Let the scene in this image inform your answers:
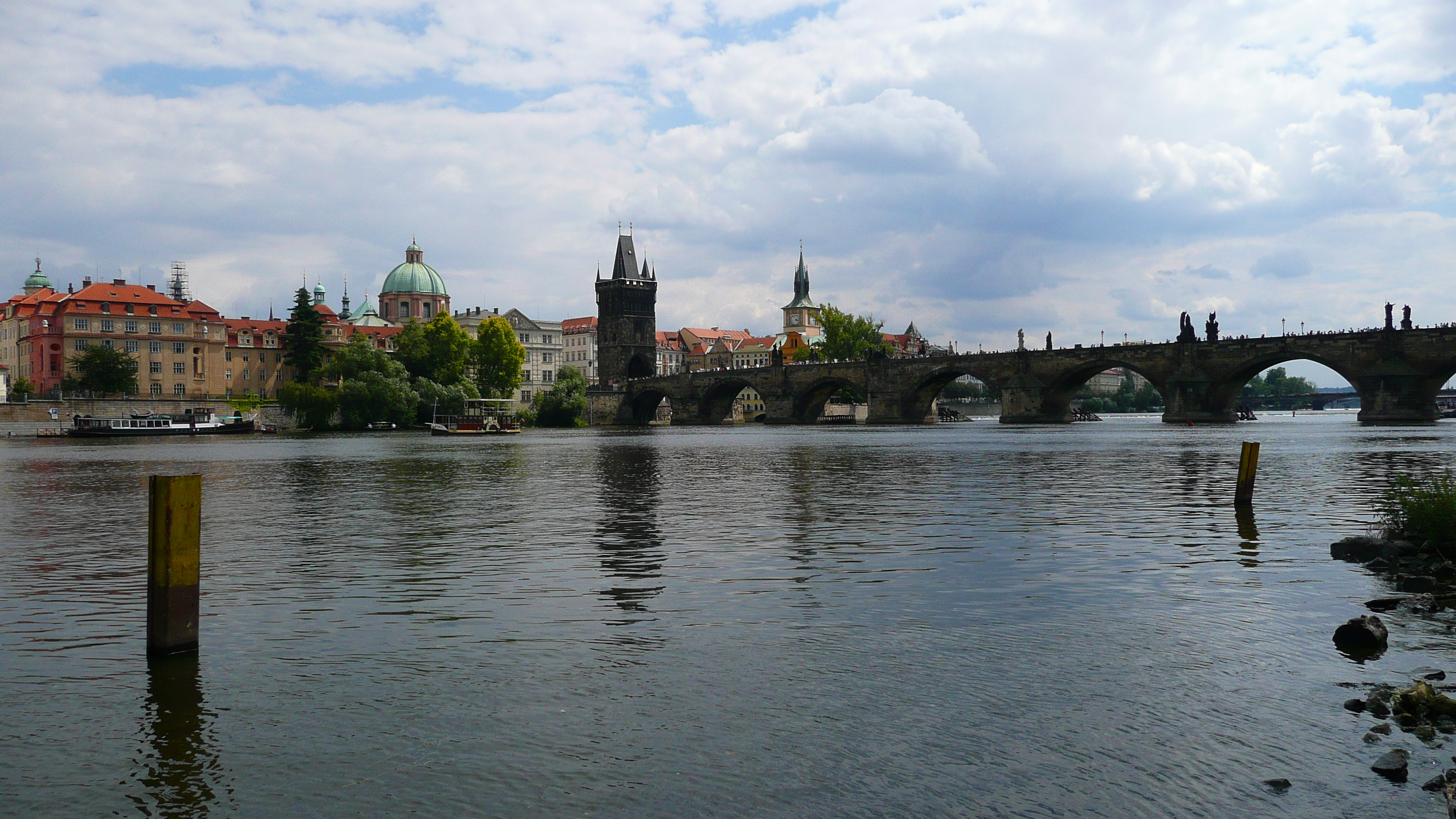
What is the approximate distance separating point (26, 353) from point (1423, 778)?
476 ft

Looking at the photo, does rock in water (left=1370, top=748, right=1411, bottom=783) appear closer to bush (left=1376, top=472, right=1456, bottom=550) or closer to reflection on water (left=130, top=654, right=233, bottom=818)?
reflection on water (left=130, top=654, right=233, bottom=818)

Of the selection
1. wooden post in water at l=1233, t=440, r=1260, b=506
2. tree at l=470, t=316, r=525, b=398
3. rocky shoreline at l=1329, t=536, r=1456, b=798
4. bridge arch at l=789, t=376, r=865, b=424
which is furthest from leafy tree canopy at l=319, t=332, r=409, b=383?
rocky shoreline at l=1329, t=536, r=1456, b=798

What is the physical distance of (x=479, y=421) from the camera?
327 feet

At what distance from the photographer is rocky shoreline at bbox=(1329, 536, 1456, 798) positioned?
23.1 feet

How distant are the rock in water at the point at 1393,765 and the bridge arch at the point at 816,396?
112 metres

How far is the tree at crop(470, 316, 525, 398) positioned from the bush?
11207 cm

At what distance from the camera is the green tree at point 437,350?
374 ft

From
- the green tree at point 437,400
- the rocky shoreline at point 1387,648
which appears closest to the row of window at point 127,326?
the green tree at point 437,400

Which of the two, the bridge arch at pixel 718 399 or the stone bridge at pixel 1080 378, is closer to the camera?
the stone bridge at pixel 1080 378

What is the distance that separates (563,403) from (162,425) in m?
41.0

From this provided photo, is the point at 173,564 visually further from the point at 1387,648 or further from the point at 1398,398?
the point at 1398,398

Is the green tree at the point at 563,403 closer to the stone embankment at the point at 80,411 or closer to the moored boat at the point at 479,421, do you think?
the moored boat at the point at 479,421

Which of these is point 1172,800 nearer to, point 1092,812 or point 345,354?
point 1092,812

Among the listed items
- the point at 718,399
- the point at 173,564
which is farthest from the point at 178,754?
the point at 718,399
